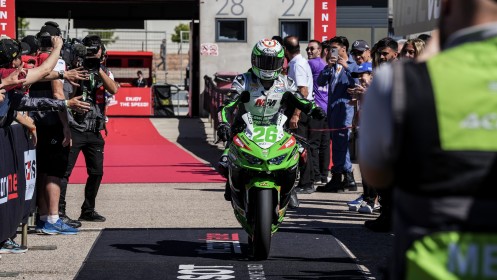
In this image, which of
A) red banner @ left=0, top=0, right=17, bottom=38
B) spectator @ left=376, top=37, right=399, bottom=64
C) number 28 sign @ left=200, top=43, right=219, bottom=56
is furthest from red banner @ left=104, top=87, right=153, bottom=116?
spectator @ left=376, top=37, right=399, bottom=64

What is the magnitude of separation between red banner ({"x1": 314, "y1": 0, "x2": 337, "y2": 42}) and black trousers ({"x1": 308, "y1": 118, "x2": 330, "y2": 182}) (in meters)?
9.66

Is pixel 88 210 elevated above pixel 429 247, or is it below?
below

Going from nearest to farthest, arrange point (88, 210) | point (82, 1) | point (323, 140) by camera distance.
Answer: point (88, 210) → point (323, 140) → point (82, 1)

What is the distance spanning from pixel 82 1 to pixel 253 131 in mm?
27117

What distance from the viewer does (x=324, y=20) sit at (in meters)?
25.7

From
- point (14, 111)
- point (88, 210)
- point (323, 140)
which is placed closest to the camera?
point (14, 111)

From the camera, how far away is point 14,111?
8914mm

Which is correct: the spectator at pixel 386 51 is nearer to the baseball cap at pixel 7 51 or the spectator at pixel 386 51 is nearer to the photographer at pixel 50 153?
the photographer at pixel 50 153

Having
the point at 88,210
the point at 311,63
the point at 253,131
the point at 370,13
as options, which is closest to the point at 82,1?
the point at 370,13

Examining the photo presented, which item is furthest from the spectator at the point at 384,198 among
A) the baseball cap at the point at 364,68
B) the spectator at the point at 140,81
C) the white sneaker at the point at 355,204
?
the spectator at the point at 140,81

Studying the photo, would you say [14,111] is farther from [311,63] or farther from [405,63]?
[311,63]

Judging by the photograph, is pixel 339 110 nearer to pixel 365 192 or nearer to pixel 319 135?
pixel 319 135

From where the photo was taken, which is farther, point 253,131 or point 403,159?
point 253,131

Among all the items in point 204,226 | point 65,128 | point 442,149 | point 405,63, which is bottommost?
point 204,226
